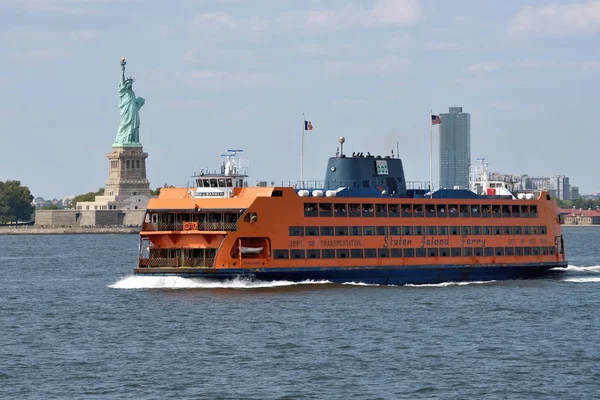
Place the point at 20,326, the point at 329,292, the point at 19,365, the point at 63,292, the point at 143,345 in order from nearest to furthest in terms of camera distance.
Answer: the point at 19,365 → the point at 143,345 → the point at 20,326 → the point at 329,292 → the point at 63,292

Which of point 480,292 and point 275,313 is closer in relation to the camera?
point 275,313

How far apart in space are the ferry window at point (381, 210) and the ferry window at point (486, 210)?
7.29 meters

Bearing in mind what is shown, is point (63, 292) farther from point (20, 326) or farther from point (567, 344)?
point (567, 344)

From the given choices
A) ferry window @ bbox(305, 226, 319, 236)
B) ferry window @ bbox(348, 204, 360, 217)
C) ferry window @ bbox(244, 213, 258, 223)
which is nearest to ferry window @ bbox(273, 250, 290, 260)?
ferry window @ bbox(305, 226, 319, 236)

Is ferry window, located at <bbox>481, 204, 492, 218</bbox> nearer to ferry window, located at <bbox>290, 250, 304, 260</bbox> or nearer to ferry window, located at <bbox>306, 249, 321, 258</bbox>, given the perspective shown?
ferry window, located at <bbox>306, 249, 321, 258</bbox>

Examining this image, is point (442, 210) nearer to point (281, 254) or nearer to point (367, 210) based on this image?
point (367, 210)

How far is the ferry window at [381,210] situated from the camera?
62.8 metres

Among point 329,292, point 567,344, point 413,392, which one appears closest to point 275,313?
point 329,292

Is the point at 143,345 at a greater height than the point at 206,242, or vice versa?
the point at 206,242

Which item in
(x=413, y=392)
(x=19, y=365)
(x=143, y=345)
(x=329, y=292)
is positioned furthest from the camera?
(x=329, y=292)

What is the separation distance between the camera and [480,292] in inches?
2373

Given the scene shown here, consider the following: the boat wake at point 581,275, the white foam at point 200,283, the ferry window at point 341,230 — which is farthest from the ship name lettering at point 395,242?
the boat wake at point 581,275

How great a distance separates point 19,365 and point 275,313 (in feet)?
43.9

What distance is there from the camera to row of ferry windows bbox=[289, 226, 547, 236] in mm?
59906
